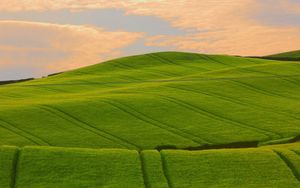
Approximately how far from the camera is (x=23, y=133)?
103 feet

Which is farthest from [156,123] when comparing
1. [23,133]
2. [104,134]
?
[23,133]

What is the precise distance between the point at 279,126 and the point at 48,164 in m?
18.0

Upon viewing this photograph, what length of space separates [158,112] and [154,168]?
16.1 metres

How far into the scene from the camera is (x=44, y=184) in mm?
18984

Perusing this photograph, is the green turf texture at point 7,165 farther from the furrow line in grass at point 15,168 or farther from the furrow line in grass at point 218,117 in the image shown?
the furrow line in grass at point 218,117

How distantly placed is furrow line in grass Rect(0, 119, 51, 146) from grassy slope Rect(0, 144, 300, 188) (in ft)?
24.6

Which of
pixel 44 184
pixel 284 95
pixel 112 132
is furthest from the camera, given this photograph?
pixel 284 95

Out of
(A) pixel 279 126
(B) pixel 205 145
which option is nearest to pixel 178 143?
(B) pixel 205 145

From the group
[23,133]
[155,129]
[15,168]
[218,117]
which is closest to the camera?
[15,168]

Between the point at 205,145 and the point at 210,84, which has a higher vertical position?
the point at 210,84

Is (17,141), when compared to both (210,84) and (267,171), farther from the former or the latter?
(210,84)

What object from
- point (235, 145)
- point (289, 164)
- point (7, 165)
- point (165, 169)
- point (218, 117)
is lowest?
point (289, 164)

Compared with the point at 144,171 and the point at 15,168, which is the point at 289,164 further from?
the point at 15,168

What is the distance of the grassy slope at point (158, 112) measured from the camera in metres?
31.1
